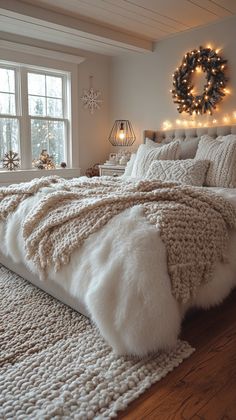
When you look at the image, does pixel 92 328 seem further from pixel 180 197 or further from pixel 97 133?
pixel 97 133

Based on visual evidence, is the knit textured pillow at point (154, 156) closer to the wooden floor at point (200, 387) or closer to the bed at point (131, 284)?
the bed at point (131, 284)

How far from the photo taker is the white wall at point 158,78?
3936mm

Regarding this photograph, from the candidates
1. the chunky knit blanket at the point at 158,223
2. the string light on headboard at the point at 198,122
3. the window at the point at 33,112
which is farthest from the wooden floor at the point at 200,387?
the window at the point at 33,112

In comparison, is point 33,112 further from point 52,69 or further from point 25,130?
point 52,69

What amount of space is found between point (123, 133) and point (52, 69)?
52.9 inches

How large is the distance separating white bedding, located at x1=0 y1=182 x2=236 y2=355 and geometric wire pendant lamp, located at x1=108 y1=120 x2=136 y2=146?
3.60m

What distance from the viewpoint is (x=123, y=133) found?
518cm

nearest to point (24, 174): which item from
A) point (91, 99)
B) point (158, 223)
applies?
point (91, 99)

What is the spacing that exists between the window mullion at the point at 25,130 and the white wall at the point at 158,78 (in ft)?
4.76

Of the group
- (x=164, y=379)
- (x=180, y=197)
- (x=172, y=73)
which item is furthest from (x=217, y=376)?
(x=172, y=73)

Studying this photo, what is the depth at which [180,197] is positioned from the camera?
190 cm

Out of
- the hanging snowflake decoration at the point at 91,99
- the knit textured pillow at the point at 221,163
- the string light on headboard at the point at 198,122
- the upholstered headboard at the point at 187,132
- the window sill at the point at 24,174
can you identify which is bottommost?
the window sill at the point at 24,174

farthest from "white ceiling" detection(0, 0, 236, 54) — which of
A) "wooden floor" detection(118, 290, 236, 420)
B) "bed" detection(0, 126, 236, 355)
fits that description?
"wooden floor" detection(118, 290, 236, 420)

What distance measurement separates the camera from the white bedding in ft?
4.61
